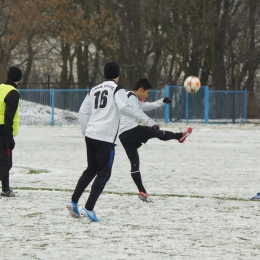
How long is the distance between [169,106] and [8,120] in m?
28.0

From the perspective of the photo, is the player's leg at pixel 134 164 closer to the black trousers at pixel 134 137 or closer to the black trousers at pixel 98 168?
the black trousers at pixel 134 137

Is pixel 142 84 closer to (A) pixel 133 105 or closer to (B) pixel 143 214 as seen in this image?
(A) pixel 133 105

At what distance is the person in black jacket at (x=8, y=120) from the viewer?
1019cm

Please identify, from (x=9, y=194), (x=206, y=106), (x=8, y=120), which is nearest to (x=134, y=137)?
(x=8, y=120)

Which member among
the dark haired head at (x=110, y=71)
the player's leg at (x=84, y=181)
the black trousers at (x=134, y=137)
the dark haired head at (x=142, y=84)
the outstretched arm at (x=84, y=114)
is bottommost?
the player's leg at (x=84, y=181)

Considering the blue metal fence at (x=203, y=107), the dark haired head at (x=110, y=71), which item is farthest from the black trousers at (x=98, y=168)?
the blue metal fence at (x=203, y=107)

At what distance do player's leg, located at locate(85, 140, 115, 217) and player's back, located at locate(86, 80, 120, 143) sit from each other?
0.24ft

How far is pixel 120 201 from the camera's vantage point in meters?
10.1

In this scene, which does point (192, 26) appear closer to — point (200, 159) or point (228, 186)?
point (200, 159)

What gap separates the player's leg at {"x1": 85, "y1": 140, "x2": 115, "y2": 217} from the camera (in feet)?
27.6

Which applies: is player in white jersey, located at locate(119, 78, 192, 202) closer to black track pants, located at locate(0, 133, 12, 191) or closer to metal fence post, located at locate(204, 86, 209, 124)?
black track pants, located at locate(0, 133, 12, 191)

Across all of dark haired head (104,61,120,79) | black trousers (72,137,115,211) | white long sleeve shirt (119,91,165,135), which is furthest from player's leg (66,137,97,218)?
white long sleeve shirt (119,91,165,135)

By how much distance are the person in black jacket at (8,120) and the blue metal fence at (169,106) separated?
2704 centimetres

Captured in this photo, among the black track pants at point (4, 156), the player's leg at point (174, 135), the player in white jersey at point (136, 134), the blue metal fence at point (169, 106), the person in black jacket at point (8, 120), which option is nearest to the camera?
the player's leg at point (174, 135)
